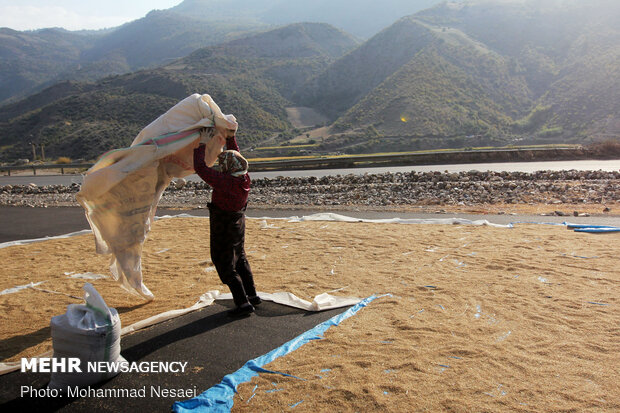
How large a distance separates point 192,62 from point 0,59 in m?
146

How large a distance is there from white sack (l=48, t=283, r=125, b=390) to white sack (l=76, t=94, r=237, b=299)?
1.39 metres

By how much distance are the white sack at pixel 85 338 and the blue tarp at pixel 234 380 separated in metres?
0.78

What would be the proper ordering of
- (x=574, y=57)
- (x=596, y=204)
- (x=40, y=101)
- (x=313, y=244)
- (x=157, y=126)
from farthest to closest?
(x=40, y=101) → (x=574, y=57) → (x=596, y=204) → (x=313, y=244) → (x=157, y=126)

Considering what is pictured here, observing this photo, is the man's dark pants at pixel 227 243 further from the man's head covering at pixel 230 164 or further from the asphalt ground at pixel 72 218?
the asphalt ground at pixel 72 218

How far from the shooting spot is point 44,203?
1722 cm

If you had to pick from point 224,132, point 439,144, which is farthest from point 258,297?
point 439,144

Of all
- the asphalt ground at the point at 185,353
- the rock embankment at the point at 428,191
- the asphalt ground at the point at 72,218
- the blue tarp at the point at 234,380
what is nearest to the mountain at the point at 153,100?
the rock embankment at the point at 428,191

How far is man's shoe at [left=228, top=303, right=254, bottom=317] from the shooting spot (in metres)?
4.48

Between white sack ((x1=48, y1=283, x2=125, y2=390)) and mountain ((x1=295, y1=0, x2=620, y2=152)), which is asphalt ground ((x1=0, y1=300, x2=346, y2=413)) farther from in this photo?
mountain ((x1=295, y1=0, x2=620, y2=152))

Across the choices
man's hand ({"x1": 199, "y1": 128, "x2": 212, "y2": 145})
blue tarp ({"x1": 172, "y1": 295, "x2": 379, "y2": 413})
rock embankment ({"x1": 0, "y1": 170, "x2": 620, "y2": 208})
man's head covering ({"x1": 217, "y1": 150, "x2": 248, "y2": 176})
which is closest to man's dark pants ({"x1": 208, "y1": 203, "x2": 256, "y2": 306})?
man's head covering ({"x1": 217, "y1": 150, "x2": 248, "y2": 176})

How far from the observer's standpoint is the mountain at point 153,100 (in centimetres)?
5862

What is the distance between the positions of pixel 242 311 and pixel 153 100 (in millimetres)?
68663

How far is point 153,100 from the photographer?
6656cm

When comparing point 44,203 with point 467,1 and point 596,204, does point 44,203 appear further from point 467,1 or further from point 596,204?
point 467,1
